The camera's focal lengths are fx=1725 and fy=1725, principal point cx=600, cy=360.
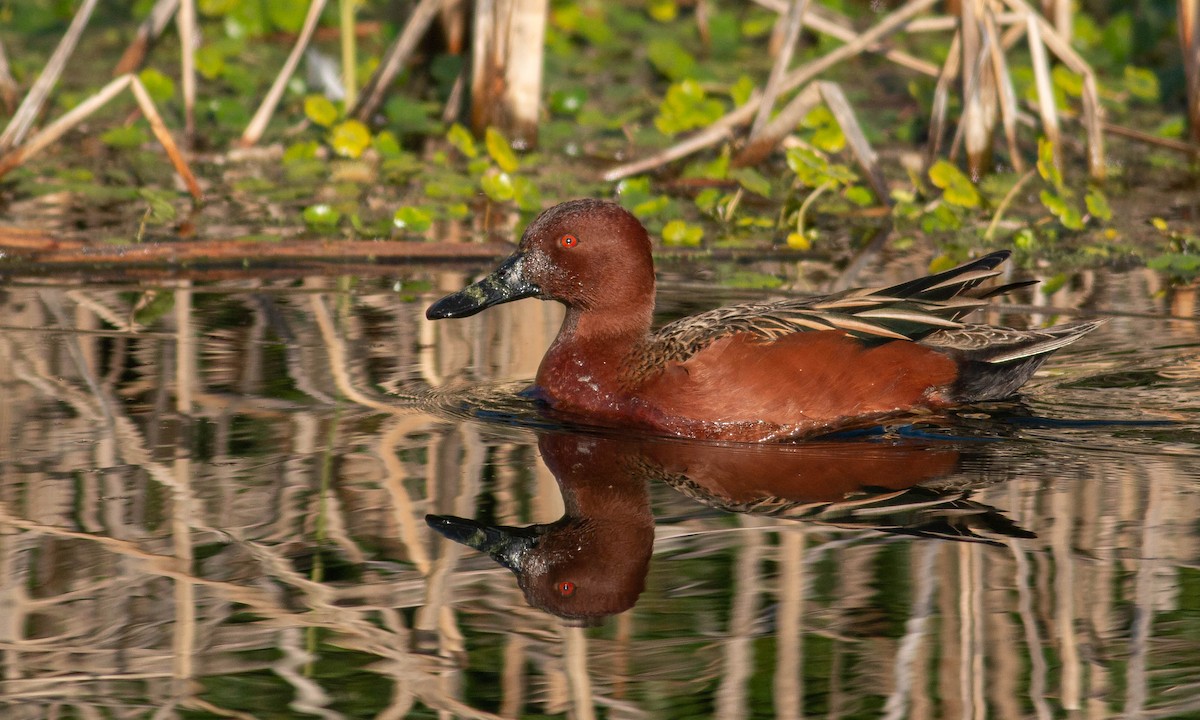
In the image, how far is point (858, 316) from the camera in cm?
591

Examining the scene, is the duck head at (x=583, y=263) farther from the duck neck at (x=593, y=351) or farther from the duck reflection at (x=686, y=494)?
the duck reflection at (x=686, y=494)

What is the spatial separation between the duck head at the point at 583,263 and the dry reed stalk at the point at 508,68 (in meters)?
3.73

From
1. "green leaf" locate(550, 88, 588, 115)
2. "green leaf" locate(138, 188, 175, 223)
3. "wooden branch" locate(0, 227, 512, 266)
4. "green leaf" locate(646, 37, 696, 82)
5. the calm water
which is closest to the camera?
the calm water

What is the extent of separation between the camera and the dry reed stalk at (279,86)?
9485 millimetres

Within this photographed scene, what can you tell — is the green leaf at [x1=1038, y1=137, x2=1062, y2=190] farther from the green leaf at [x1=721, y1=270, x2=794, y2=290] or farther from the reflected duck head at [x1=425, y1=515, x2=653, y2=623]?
the reflected duck head at [x1=425, y1=515, x2=653, y2=623]

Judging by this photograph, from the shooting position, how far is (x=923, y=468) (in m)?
5.32

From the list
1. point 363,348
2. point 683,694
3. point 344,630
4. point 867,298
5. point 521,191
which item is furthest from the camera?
point 521,191

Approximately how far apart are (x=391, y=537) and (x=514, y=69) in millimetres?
5812

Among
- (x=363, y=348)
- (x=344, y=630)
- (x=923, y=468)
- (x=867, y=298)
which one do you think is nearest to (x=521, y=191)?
(x=363, y=348)

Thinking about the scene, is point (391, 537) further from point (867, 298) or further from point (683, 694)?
point (867, 298)

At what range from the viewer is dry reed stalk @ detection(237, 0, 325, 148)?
31.1ft

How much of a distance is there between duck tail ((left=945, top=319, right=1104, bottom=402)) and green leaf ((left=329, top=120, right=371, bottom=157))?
15.8 feet

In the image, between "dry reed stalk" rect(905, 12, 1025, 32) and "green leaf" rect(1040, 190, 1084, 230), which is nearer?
"green leaf" rect(1040, 190, 1084, 230)

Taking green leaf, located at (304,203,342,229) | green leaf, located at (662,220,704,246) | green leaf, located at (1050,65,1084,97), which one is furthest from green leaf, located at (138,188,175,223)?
green leaf, located at (1050,65,1084,97)
